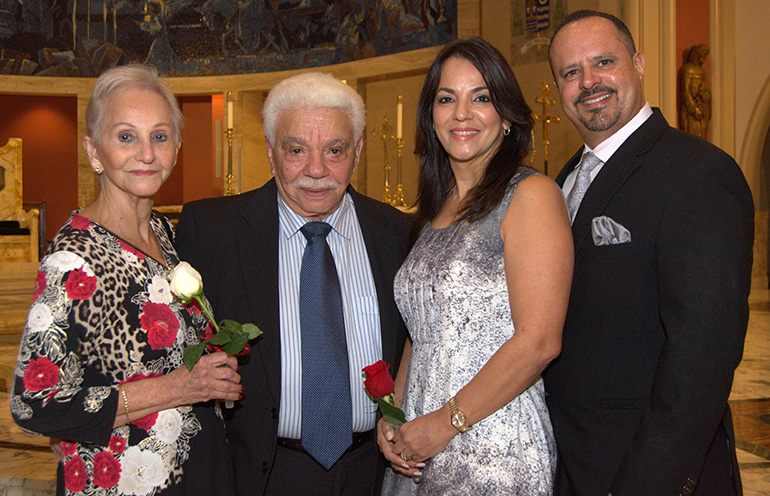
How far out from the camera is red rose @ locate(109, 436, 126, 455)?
1848 millimetres

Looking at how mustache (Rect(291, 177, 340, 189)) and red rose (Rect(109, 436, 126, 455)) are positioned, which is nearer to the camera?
red rose (Rect(109, 436, 126, 455))

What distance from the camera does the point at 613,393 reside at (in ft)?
6.25

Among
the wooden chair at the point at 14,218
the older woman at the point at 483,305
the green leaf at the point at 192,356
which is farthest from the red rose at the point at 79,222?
the wooden chair at the point at 14,218

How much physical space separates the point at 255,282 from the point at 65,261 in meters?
0.71

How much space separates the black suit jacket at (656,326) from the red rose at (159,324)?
48.2 inches

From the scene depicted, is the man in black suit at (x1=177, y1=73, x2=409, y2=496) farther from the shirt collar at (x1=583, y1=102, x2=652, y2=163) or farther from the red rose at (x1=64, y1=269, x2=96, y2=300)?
the shirt collar at (x1=583, y1=102, x2=652, y2=163)

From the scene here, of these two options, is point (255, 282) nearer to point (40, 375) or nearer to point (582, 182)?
point (40, 375)

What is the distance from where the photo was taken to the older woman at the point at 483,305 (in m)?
1.85

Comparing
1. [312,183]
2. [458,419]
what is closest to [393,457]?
[458,419]

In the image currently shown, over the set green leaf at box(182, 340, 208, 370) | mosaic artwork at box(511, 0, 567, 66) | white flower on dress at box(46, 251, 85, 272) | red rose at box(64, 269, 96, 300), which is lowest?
green leaf at box(182, 340, 208, 370)

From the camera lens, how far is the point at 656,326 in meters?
1.86

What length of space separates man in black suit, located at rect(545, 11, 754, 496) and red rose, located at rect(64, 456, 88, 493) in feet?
4.66

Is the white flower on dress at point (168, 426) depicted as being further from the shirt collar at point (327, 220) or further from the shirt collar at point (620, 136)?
the shirt collar at point (620, 136)

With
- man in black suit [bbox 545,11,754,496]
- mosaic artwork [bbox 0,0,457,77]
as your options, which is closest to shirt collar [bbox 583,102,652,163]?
man in black suit [bbox 545,11,754,496]
